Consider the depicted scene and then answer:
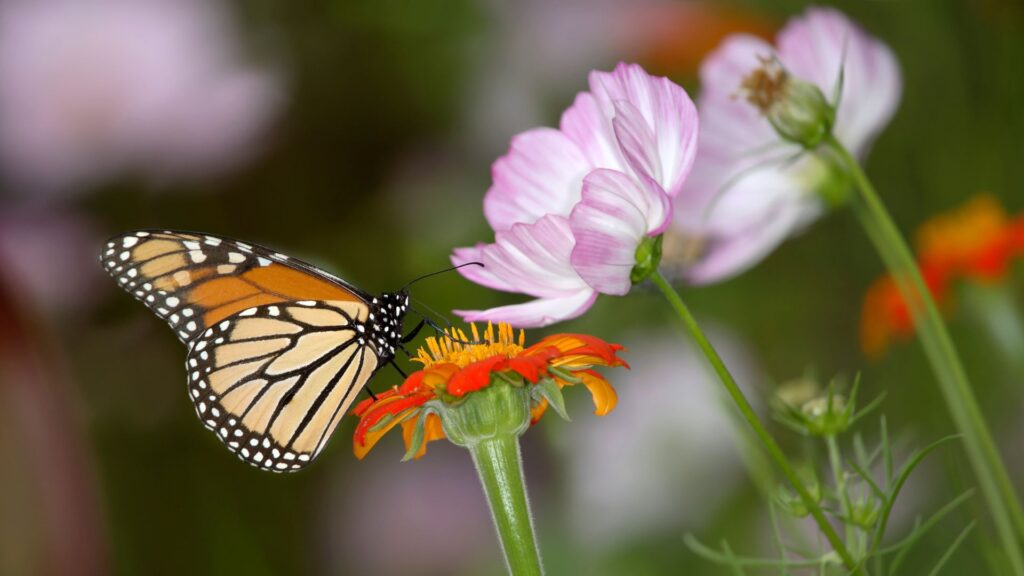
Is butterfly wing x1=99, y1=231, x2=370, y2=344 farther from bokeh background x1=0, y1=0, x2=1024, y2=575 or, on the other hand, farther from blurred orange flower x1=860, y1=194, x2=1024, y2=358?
blurred orange flower x1=860, y1=194, x2=1024, y2=358

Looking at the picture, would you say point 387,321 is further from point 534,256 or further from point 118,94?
point 118,94

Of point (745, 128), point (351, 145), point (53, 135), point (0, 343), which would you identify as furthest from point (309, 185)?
point (745, 128)

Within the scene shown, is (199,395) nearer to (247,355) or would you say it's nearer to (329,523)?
(247,355)

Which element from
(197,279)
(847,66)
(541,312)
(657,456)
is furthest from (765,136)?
(657,456)

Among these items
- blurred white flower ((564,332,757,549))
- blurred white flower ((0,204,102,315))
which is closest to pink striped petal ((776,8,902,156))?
blurred white flower ((564,332,757,549))

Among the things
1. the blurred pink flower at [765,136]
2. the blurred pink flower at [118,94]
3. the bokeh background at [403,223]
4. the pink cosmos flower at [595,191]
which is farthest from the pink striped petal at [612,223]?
the blurred pink flower at [118,94]

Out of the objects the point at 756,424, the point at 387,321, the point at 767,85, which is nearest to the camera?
the point at 756,424

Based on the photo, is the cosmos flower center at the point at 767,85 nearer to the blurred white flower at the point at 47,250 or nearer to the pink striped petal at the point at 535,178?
the pink striped petal at the point at 535,178
